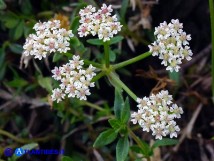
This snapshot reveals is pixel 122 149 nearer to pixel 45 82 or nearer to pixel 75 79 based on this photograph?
pixel 75 79

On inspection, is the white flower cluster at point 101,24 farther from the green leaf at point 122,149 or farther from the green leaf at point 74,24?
the green leaf at point 122,149

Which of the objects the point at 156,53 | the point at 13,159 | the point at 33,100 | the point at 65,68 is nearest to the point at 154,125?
the point at 156,53

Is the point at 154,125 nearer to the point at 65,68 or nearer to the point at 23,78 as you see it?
the point at 65,68

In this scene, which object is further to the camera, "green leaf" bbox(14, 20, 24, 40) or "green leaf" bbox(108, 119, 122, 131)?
"green leaf" bbox(14, 20, 24, 40)

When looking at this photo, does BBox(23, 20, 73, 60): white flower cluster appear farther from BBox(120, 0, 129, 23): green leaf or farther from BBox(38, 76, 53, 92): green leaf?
BBox(120, 0, 129, 23): green leaf

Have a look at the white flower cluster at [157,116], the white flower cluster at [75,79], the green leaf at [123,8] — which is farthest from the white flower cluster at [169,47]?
the green leaf at [123,8]

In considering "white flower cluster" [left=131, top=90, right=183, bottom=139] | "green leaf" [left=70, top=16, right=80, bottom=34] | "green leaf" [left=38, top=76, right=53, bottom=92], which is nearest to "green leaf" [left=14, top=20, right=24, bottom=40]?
"green leaf" [left=38, top=76, right=53, bottom=92]
